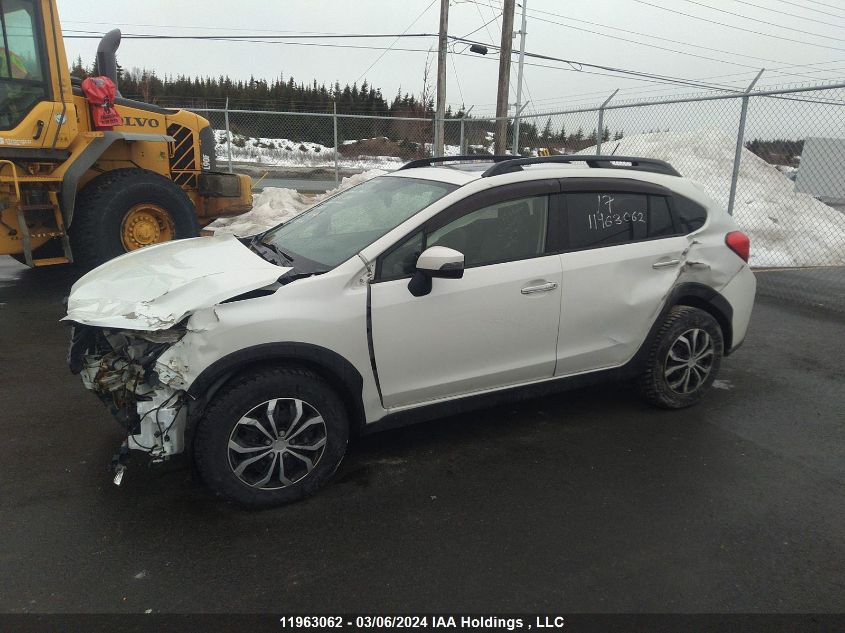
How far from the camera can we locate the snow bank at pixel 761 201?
34.2 feet

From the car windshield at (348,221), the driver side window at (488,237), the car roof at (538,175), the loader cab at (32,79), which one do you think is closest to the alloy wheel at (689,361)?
the car roof at (538,175)

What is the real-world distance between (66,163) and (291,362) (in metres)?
5.15

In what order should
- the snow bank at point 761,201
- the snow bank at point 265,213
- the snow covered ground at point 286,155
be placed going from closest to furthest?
1. the snow bank at point 761,201
2. the snow bank at point 265,213
3. the snow covered ground at point 286,155

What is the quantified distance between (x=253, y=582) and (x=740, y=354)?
4.79m

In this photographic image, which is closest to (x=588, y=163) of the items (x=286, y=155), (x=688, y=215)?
(x=688, y=215)

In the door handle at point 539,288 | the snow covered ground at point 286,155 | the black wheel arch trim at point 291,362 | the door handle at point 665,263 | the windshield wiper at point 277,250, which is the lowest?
the snow covered ground at point 286,155

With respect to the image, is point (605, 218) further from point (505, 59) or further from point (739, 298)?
point (505, 59)

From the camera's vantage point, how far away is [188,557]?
2.63 meters

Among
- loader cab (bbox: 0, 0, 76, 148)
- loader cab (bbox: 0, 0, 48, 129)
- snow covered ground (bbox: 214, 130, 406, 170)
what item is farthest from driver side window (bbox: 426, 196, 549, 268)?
snow covered ground (bbox: 214, 130, 406, 170)

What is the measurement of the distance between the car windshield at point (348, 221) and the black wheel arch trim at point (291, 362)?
0.48 meters

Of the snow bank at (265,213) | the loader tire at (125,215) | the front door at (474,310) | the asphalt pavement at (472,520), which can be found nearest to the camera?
the asphalt pavement at (472,520)

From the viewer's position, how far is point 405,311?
312 cm

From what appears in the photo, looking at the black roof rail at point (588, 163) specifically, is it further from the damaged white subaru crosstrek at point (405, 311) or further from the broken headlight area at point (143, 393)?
the broken headlight area at point (143, 393)

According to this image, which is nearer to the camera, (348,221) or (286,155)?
(348,221)
